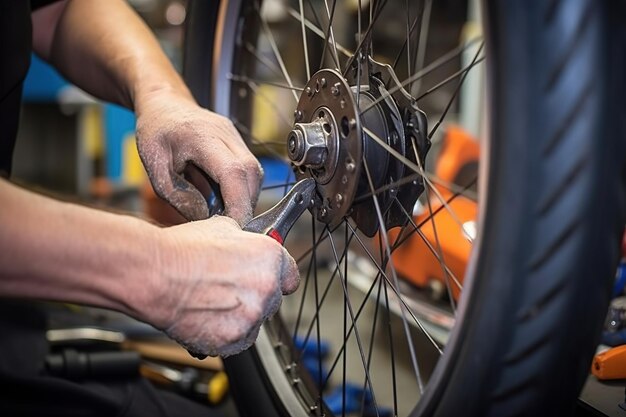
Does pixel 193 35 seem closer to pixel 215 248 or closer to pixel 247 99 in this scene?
pixel 247 99

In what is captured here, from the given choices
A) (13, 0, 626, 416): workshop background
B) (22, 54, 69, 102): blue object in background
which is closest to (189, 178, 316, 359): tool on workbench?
(13, 0, 626, 416): workshop background

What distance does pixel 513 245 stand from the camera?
379 millimetres

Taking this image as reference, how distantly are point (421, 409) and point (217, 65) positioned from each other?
1.59 feet

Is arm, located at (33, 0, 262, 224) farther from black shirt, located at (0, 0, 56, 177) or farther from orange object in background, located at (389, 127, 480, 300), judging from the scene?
orange object in background, located at (389, 127, 480, 300)

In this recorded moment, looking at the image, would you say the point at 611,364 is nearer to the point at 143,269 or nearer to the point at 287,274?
the point at 287,274

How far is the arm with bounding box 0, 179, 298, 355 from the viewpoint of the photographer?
0.41m

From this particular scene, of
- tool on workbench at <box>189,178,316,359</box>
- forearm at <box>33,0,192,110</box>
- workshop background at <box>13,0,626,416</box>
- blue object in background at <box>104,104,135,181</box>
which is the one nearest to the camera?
tool on workbench at <box>189,178,316,359</box>

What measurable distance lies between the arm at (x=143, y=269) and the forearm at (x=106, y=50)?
0.31 m

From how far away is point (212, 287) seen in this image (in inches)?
17.3

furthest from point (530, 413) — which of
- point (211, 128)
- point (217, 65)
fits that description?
point (217, 65)

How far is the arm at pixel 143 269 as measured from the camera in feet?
1.34

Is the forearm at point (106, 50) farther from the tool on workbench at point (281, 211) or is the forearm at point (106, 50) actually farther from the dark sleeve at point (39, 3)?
the tool on workbench at point (281, 211)

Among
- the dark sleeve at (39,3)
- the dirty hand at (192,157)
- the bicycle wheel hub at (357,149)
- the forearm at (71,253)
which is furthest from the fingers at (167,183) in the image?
the dark sleeve at (39,3)

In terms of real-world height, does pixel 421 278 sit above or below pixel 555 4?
below
